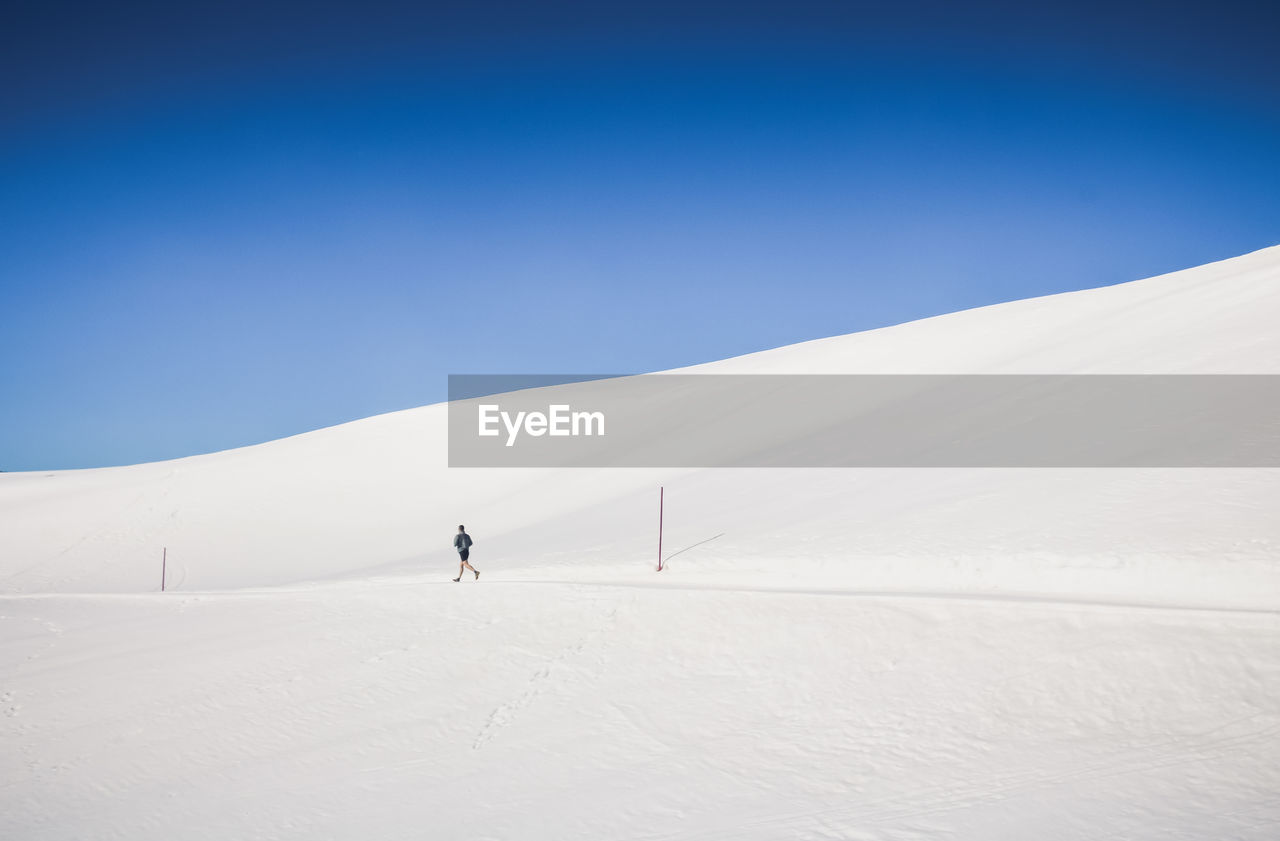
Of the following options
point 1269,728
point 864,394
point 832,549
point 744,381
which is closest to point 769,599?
point 832,549

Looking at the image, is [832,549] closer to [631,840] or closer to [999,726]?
[999,726]

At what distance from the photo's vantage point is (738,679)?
10.1 m

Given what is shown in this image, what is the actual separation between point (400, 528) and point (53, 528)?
13333 mm

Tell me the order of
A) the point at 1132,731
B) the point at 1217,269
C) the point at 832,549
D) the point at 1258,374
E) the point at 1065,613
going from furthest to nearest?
1. the point at 1217,269
2. the point at 1258,374
3. the point at 832,549
4. the point at 1065,613
5. the point at 1132,731

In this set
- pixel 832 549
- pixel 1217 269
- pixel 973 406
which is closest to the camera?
pixel 832 549

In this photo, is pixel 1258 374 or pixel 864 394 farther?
pixel 864 394

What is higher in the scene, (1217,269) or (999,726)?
(1217,269)

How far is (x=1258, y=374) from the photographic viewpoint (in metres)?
17.0

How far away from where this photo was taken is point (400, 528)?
84.0ft

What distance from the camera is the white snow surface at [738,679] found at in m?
7.43

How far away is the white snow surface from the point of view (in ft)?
24.4

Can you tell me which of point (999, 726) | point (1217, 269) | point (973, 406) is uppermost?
point (1217, 269)

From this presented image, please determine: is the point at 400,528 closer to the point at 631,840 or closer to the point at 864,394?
the point at 864,394

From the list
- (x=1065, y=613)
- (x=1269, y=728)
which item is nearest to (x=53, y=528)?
(x=1065, y=613)
